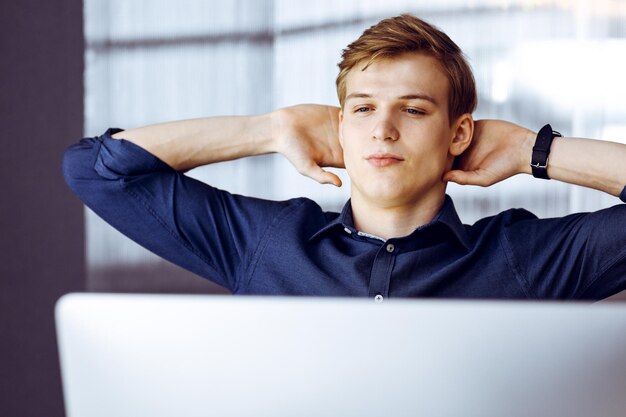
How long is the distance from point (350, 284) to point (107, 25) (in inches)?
105

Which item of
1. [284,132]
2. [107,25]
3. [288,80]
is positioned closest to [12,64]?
[107,25]

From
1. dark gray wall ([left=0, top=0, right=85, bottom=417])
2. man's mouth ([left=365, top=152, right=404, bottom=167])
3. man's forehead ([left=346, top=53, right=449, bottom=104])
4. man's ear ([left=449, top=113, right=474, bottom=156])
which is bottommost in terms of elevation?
dark gray wall ([left=0, top=0, right=85, bottom=417])

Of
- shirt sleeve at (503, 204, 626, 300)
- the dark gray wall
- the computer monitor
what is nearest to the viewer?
the computer monitor

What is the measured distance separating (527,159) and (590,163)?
0.41 ft

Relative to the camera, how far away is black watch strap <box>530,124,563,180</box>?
1652 millimetres

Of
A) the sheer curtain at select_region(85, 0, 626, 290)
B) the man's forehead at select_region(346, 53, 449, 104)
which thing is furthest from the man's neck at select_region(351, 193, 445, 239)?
the sheer curtain at select_region(85, 0, 626, 290)

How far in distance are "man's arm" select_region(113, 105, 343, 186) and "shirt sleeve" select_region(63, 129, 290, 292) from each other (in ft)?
0.13

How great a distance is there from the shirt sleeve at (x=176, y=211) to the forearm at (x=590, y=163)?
0.57 m

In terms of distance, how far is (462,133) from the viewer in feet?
5.74

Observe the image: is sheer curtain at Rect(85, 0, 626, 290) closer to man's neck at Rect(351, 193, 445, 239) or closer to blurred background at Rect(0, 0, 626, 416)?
blurred background at Rect(0, 0, 626, 416)

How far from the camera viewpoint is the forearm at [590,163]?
5.33 feet

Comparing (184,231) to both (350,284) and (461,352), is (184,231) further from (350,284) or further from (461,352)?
(461,352)

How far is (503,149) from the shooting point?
1727 millimetres

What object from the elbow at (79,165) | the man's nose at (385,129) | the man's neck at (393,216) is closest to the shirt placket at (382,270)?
the man's neck at (393,216)
